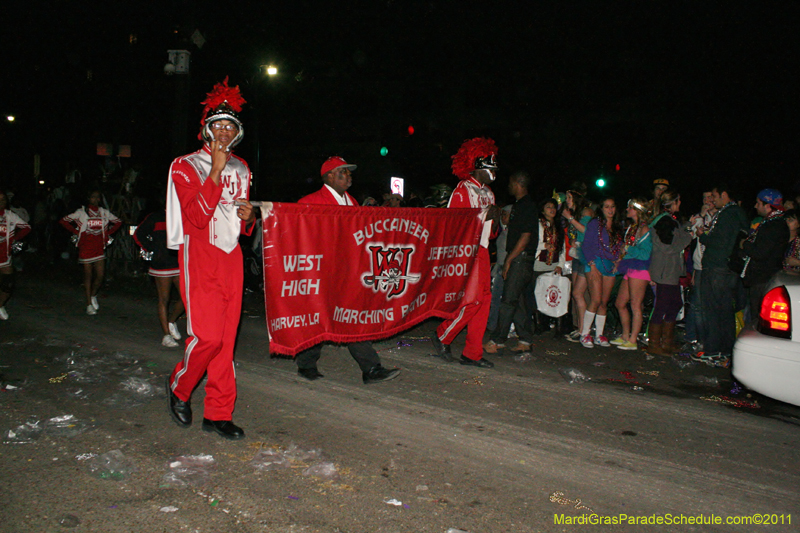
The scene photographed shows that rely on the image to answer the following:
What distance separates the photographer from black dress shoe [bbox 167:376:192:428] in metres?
4.38

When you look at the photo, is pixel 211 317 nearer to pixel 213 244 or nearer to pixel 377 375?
pixel 213 244

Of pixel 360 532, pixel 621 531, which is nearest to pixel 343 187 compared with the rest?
pixel 360 532

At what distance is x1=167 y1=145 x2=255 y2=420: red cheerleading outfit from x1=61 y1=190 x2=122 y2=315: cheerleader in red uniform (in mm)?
5968

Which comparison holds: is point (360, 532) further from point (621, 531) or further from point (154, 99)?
point (154, 99)

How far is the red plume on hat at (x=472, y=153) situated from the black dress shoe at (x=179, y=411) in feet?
12.4

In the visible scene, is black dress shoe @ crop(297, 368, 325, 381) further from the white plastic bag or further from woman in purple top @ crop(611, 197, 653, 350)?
woman in purple top @ crop(611, 197, 653, 350)

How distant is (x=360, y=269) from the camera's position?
17.3 feet

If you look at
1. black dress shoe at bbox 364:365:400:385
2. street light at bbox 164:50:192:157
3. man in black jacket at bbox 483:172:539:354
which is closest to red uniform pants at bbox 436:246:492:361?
man in black jacket at bbox 483:172:539:354

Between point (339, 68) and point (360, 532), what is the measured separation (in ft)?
129

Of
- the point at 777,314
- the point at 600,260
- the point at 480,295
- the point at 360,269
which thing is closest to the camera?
the point at 777,314

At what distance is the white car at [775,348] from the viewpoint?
435 cm

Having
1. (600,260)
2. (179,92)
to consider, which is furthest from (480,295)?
(179,92)

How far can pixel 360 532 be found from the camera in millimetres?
3094

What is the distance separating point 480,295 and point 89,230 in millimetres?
6517
